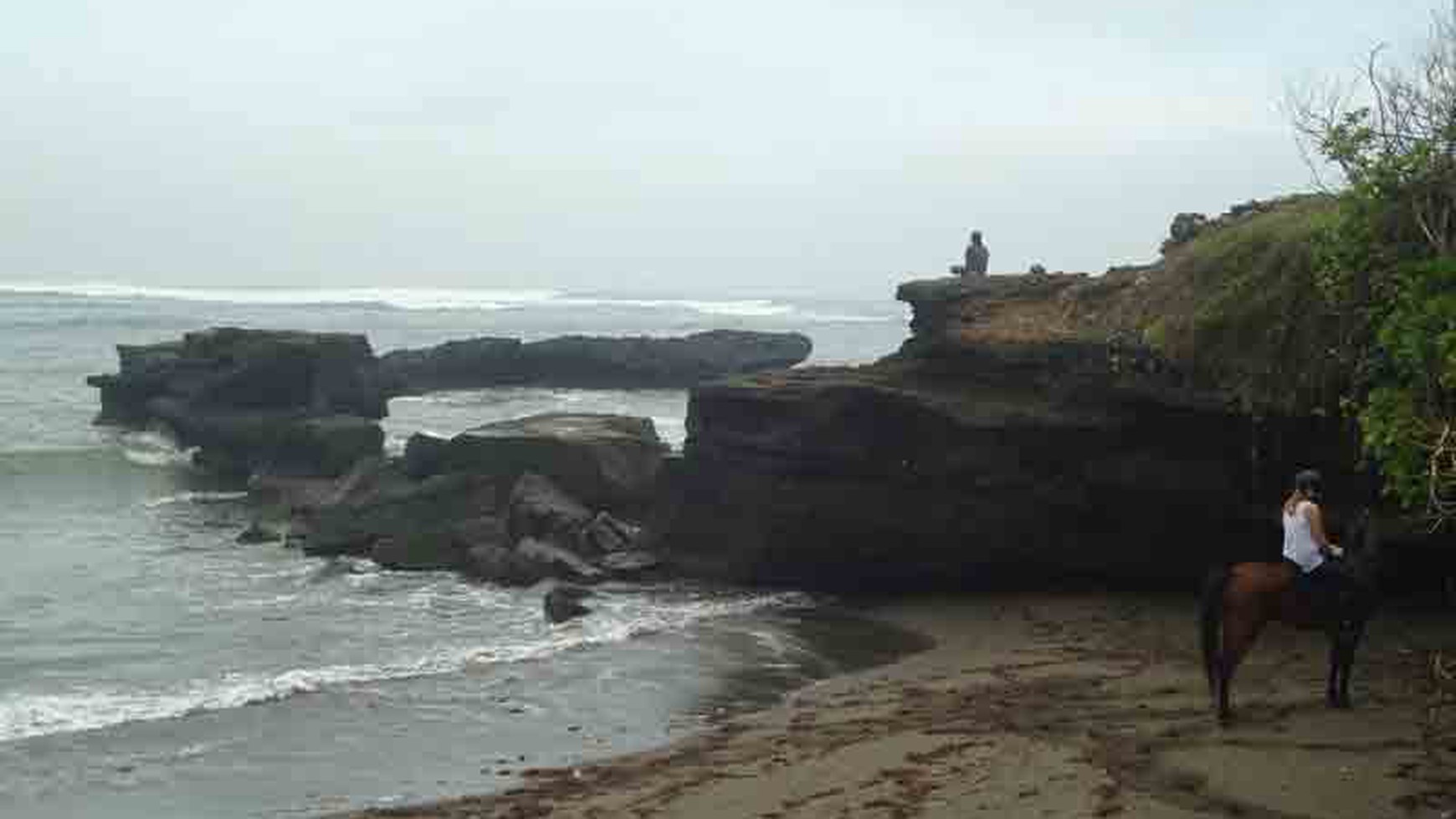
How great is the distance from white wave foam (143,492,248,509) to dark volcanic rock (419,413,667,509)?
752 centimetres

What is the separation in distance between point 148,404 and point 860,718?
3808 centimetres

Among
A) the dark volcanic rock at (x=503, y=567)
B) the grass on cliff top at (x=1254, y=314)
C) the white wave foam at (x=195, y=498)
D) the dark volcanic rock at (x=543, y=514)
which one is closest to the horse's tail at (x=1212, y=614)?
the grass on cliff top at (x=1254, y=314)

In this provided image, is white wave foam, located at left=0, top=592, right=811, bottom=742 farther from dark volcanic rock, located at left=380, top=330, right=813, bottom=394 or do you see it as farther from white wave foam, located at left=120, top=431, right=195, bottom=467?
dark volcanic rock, located at left=380, top=330, right=813, bottom=394

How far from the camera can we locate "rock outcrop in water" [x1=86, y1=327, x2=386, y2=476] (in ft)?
138

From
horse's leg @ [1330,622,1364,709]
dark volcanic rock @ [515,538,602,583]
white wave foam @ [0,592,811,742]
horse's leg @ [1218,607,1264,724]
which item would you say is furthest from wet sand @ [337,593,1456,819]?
dark volcanic rock @ [515,538,602,583]

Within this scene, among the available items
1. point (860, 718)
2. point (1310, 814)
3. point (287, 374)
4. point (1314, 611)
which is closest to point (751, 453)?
point (860, 718)

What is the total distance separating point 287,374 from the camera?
45.1 meters

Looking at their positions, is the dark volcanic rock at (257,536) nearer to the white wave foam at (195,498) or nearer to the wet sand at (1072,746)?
the white wave foam at (195,498)

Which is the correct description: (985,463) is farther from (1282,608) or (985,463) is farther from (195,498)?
(195,498)

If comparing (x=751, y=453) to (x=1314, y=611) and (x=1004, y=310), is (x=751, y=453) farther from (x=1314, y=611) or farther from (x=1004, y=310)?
(x=1314, y=611)

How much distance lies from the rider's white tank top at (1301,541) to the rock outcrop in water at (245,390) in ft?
100.0

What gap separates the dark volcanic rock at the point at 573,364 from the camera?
66250 millimetres

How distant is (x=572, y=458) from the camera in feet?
95.8

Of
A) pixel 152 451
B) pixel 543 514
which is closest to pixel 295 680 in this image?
pixel 543 514
